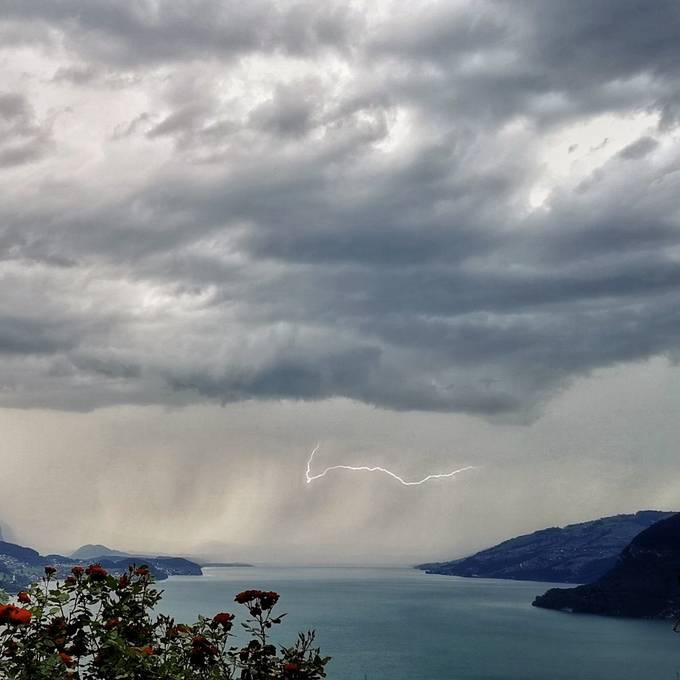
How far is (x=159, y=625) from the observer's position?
1322cm

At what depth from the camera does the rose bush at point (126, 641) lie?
37.7 feet

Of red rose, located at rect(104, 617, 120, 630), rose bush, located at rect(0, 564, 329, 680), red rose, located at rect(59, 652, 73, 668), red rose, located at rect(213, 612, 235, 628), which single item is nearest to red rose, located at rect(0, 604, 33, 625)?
rose bush, located at rect(0, 564, 329, 680)

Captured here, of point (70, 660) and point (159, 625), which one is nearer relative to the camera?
point (70, 660)

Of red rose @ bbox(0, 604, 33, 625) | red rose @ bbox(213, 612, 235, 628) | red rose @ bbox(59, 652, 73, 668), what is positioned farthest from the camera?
red rose @ bbox(213, 612, 235, 628)

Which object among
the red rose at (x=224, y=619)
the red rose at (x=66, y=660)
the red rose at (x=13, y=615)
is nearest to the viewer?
the red rose at (x=13, y=615)

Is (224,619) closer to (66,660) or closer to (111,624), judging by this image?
(111,624)

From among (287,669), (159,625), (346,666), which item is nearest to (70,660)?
(159,625)

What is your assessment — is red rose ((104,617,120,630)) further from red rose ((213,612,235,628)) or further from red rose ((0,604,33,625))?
red rose ((0,604,33,625))

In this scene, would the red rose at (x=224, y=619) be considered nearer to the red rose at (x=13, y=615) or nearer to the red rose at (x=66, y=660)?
the red rose at (x=66, y=660)

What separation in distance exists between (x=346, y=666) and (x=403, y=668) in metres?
14.1

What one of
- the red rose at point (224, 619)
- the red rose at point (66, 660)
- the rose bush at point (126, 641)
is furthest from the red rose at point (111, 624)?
the red rose at point (224, 619)

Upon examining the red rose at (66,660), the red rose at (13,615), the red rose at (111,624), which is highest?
the red rose at (13,615)

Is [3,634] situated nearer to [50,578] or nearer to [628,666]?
[50,578]

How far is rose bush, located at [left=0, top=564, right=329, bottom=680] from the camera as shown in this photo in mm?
11492
